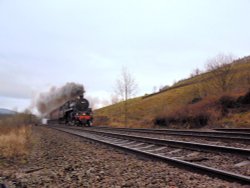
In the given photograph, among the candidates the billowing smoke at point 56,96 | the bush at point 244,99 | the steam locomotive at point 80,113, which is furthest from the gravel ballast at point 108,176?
the billowing smoke at point 56,96

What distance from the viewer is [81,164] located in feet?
27.0

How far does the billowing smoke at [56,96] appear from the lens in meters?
53.3

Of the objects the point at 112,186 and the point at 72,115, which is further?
the point at 72,115

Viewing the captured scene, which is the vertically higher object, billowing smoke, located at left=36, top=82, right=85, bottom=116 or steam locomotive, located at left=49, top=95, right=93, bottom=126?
billowing smoke, located at left=36, top=82, right=85, bottom=116

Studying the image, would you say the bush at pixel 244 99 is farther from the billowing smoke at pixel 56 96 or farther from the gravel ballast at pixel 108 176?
the billowing smoke at pixel 56 96

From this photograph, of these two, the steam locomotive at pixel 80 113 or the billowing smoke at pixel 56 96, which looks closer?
the steam locomotive at pixel 80 113

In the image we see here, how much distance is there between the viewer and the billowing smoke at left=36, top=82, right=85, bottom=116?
175ft

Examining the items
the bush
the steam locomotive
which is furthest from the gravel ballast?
the steam locomotive

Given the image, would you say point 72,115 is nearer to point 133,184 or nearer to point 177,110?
point 177,110

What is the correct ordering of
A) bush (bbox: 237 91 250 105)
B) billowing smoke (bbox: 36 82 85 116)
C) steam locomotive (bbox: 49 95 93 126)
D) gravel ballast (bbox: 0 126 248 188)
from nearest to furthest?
gravel ballast (bbox: 0 126 248 188) < bush (bbox: 237 91 250 105) < steam locomotive (bbox: 49 95 93 126) < billowing smoke (bbox: 36 82 85 116)

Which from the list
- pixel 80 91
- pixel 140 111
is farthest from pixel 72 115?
pixel 140 111

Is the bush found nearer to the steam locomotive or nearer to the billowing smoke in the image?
the steam locomotive

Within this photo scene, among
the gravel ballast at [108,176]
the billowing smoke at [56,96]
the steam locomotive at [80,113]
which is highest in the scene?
the billowing smoke at [56,96]

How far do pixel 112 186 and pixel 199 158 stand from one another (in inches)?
132
